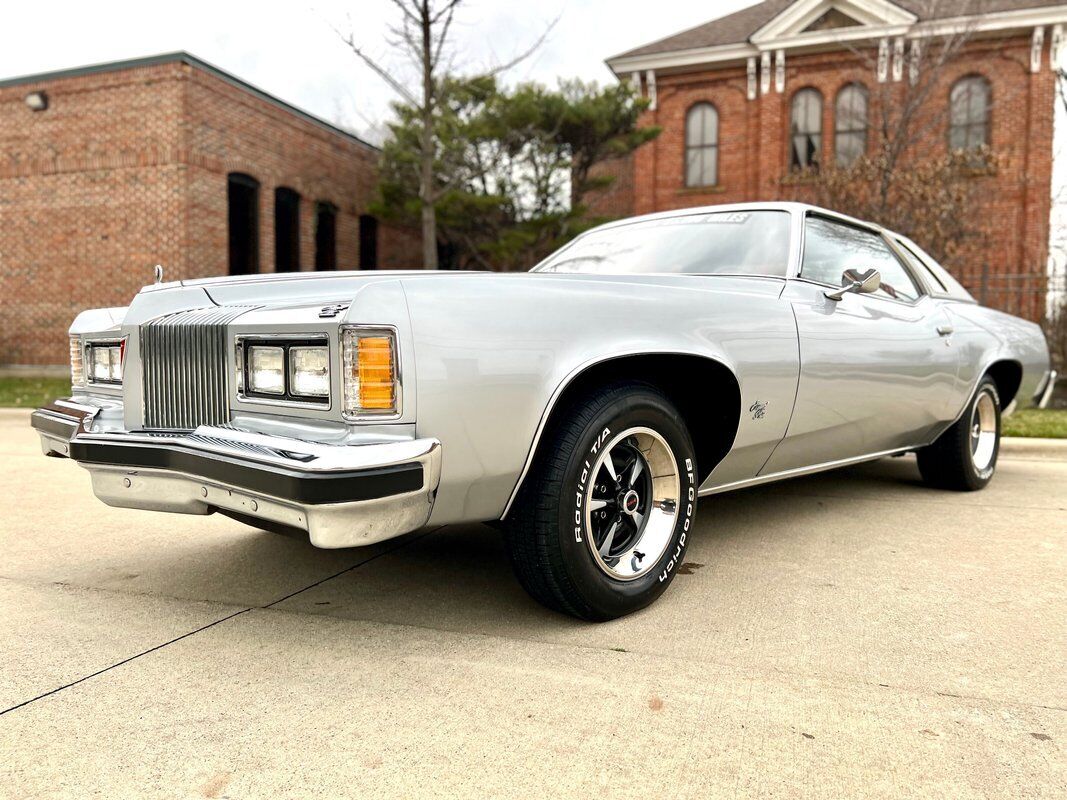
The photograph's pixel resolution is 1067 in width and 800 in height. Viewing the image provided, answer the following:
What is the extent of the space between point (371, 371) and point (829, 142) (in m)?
20.1

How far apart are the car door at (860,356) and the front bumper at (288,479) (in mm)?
1823

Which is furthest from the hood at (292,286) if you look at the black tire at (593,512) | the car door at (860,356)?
the car door at (860,356)

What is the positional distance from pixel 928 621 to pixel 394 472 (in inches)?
→ 73.6

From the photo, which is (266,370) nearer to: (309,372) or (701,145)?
(309,372)

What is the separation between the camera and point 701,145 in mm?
21531

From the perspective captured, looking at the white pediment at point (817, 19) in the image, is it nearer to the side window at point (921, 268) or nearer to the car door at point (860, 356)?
the side window at point (921, 268)

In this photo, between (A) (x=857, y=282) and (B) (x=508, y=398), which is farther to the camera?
(A) (x=857, y=282)

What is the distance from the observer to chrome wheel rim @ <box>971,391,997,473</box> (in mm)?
5180

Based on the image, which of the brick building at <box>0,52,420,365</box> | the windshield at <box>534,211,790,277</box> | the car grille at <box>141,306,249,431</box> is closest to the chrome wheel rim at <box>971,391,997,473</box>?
the windshield at <box>534,211,790,277</box>

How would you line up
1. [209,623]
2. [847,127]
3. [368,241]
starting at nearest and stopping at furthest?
[209,623]
[368,241]
[847,127]

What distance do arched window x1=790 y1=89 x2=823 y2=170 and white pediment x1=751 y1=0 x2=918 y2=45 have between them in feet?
4.45

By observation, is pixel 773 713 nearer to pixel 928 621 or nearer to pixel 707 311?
pixel 928 621

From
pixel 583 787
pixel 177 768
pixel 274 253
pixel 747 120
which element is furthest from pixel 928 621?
pixel 747 120

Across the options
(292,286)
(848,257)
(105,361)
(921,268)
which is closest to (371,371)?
(292,286)
